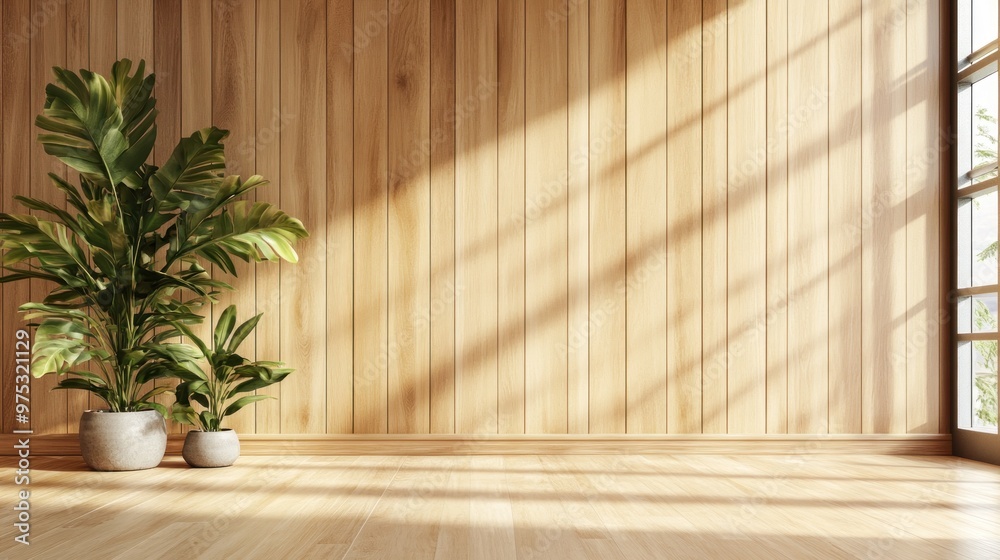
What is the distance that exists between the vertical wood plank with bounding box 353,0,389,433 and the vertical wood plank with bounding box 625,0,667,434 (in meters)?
1.11

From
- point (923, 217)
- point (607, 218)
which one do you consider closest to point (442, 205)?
point (607, 218)

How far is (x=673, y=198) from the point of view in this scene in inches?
125

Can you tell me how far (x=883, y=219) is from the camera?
3.18 meters

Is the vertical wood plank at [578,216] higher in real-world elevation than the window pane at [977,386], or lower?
higher

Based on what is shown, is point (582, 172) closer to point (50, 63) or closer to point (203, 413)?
point (203, 413)

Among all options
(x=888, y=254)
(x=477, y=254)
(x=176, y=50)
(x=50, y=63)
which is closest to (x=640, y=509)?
(x=477, y=254)

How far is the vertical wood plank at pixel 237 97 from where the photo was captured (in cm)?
313

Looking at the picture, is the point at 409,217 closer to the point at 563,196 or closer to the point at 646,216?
the point at 563,196

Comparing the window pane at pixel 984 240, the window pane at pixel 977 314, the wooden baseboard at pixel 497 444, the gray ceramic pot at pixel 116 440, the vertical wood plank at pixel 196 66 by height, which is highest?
the vertical wood plank at pixel 196 66

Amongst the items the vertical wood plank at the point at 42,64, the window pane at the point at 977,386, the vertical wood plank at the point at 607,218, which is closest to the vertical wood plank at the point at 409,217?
the vertical wood plank at the point at 607,218

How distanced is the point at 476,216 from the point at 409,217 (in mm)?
305

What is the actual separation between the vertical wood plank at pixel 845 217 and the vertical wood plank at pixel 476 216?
1.55 metres

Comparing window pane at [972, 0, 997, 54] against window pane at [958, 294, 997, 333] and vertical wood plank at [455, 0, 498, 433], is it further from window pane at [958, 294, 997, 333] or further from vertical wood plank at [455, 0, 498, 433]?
vertical wood plank at [455, 0, 498, 433]

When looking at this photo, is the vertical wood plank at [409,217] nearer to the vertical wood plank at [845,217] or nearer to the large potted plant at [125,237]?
the large potted plant at [125,237]
